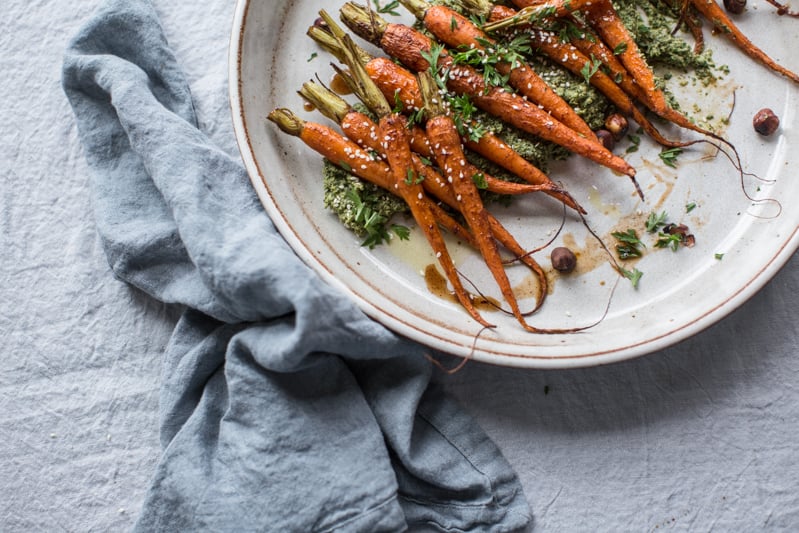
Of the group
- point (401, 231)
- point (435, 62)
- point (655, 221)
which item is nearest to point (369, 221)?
point (401, 231)

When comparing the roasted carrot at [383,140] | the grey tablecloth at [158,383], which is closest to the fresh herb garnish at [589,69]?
the roasted carrot at [383,140]

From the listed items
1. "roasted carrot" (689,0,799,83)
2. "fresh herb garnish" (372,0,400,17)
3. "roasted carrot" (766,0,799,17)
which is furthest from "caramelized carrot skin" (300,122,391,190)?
"roasted carrot" (766,0,799,17)

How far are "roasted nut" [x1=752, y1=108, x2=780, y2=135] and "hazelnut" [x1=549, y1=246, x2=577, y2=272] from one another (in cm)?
67

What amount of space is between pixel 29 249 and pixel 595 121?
1768 mm

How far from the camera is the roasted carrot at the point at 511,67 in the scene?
6.64ft

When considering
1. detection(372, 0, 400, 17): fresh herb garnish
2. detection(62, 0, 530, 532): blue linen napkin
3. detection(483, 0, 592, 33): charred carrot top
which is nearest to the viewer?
detection(62, 0, 530, 532): blue linen napkin

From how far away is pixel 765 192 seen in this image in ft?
6.82

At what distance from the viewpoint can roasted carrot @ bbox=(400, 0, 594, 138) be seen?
2.02 metres

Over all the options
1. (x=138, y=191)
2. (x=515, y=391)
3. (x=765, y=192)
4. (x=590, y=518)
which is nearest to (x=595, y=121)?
(x=765, y=192)

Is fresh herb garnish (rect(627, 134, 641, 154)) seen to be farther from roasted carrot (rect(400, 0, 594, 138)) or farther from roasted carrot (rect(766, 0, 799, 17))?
roasted carrot (rect(766, 0, 799, 17))

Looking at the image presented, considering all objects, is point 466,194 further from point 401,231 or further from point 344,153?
point 344,153

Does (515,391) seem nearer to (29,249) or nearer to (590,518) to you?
(590,518)

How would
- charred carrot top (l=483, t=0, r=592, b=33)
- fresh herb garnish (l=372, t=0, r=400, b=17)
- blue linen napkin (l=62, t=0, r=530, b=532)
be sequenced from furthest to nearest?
1. fresh herb garnish (l=372, t=0, r=400, b=17)
2. charred carrot top (l=483, t=0, r=592, b=33)
3. blue linen napkin (l=62, t=0, r=530, b=532)

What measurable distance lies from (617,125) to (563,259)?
1.41ft
